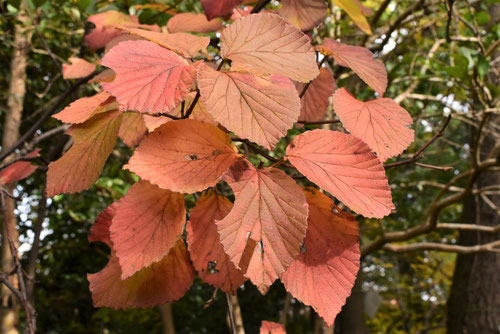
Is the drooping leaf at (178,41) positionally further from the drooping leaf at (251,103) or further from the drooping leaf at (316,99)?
the drooping leaf at (316,99)

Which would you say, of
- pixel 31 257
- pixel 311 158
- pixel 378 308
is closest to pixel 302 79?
pixel 311 158

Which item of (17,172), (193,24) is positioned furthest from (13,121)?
(193,24)

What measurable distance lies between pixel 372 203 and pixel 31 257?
0.83 meters

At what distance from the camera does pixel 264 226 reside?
37 cm

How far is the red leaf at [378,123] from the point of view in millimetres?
436

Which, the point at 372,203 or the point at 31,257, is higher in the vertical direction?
the point at 372,203

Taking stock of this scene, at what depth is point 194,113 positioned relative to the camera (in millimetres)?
496

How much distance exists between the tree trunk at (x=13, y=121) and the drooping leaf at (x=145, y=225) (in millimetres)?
1847

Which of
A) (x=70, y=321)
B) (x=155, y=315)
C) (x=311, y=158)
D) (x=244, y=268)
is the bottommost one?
(x=70, y=321)

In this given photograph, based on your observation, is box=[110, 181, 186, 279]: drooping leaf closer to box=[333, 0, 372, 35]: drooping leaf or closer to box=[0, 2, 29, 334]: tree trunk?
box=[333, 0, 372, 35]: drooping leaf

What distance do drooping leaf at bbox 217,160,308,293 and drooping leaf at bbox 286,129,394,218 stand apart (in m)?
0.03

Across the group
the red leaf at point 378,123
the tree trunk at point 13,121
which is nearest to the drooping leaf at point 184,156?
the red leaf at point 378,123

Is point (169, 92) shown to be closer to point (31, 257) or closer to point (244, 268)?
point (244, 268)

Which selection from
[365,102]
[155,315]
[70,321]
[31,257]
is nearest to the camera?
[365,102]
